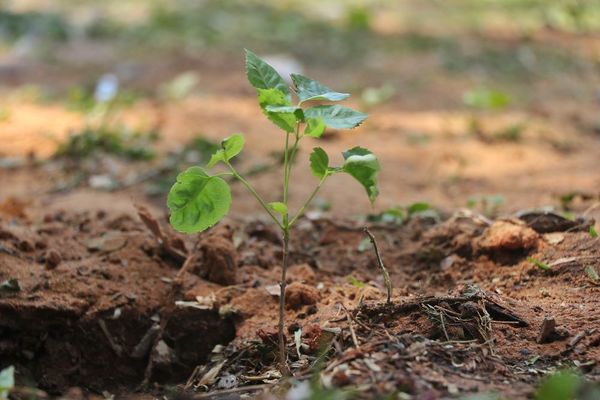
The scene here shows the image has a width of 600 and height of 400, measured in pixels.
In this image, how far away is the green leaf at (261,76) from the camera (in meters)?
1.96

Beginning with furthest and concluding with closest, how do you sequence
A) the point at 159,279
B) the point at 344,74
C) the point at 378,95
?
the point at 344,74 → the point at 378,95 → the point at 159,279

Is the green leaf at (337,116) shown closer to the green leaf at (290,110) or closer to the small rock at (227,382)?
the green leaf at (290,110)

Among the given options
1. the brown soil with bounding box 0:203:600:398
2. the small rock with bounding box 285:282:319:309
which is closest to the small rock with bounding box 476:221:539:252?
the brown soil with bounding box 0:203:600:398

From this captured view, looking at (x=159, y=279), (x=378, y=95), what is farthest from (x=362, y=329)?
(x=378, y=95)

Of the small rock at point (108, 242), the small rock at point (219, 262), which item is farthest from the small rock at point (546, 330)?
the small rock at point (108, 242)

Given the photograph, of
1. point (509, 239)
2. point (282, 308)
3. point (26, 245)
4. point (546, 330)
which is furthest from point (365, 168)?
point (26, 245)

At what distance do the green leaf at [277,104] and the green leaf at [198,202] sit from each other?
0.19 metres

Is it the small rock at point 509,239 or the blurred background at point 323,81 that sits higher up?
the small rock at point 509,239

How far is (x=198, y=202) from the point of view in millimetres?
1944

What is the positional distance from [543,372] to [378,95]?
12.0ft

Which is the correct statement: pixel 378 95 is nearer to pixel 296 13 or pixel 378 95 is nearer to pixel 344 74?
pixel 344 74

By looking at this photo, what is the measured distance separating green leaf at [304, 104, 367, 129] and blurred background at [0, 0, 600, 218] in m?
1.50

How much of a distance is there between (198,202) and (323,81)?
12.7 ft

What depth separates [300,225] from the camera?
3.13 metres
